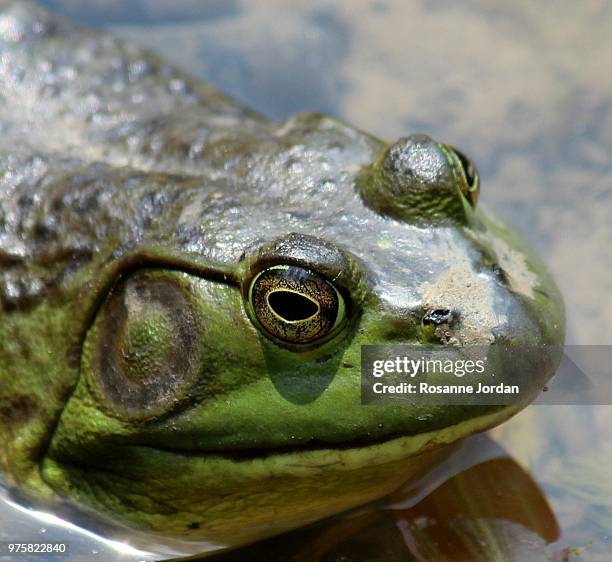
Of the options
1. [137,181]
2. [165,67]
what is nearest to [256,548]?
[137,181]

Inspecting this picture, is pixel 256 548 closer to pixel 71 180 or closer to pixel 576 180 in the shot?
pixel 71 180

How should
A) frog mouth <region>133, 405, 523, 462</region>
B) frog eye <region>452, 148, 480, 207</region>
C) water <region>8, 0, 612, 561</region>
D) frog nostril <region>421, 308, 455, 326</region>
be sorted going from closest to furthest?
1. frog nostril <region>421, 308, 455, 326</region>
2. frog mouth <region>133, 405, 523, 462</region>
3. frog eye <region>452, 148, 480, 207</region>
4. water <region>8, 0, 612, 561</region>

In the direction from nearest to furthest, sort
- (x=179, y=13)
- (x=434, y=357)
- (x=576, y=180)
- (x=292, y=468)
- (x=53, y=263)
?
(x=434, y=357)
(x=292, y=468)
(x=53, y=263)
(x=576, y=180)
(x=179, y=13)

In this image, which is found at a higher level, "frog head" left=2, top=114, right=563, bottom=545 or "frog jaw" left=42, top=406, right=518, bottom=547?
"frog head" left=2, top=114, right=563, bottom=545

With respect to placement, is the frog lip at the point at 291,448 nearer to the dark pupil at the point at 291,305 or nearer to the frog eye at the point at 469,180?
the dark pupil at the point at 291,305

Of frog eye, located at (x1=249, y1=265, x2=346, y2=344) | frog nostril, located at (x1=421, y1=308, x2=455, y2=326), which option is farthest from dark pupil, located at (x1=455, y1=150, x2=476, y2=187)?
frog eye, located at (x1=249, y1=265, x2=346, y2=344)

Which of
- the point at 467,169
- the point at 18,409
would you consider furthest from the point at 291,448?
the point at 467,169

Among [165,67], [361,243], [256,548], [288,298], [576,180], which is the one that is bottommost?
[256,548]

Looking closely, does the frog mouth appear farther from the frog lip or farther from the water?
the water
